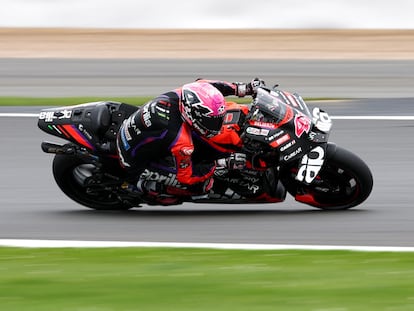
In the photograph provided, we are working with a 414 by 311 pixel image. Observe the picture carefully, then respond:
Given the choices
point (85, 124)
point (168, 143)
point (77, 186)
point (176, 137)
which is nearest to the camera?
point (176, 137)

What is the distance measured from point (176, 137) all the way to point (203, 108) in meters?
0.43

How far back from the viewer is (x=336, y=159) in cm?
891

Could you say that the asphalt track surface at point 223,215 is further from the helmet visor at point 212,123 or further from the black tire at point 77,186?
the helmet visor at point 212,123

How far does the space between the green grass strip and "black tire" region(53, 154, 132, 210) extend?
1.38 m

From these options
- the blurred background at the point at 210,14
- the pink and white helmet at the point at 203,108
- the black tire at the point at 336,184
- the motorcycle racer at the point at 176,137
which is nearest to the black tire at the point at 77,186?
the motorcycle racer at the point at 176,137

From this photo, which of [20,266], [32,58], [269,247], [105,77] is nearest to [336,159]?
[269,247]

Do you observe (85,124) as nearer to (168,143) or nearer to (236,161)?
(168,143)

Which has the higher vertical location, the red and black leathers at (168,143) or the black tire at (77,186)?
the red and black leathers at (168,143)

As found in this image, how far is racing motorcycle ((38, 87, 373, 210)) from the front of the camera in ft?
29.1

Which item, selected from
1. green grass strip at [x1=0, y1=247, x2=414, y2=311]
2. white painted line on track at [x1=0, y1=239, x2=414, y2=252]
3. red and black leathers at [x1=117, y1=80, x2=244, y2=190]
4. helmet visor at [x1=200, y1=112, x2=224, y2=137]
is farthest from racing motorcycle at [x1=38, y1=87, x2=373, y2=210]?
green grass strip at [x1=0, y1=247, x2=414, y2=311]

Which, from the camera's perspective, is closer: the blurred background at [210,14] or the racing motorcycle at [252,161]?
the racing motorcycle at [252,161]

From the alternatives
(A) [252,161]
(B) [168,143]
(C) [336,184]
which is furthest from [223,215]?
(C) [336,184]

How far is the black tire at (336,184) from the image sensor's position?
8.93 m

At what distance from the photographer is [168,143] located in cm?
902
